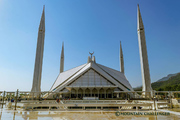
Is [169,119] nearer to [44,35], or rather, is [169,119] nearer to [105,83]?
[105,83]

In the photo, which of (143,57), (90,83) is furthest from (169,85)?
(90,83)

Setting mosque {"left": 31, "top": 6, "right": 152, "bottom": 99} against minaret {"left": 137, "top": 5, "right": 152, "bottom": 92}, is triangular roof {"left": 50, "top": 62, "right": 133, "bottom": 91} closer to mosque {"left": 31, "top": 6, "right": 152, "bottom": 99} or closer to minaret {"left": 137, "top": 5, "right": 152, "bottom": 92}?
mosque {"left": 31, "top": 6, "right": 152, "bottom": 99}

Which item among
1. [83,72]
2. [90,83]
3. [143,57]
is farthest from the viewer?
[143,57]

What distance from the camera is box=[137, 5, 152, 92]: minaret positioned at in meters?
28.5

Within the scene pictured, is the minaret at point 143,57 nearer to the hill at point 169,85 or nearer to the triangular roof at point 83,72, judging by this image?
the triangular roof at point 83,72

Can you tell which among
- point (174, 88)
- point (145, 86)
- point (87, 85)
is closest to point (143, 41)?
point (145, 86)

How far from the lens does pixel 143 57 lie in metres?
30.8

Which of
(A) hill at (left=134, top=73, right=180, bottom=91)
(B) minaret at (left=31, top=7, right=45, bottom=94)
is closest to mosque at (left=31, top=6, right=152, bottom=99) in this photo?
(B) minaret at (left=31, top=7, right=45, bottom=94)

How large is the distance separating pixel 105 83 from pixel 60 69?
25759mm

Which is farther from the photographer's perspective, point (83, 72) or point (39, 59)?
point (39, 59)

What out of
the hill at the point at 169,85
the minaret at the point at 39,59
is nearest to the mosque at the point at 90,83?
the minaret at the point at 39,59

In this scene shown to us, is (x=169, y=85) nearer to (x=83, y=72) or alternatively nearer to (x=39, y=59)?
(x=83, y=72)

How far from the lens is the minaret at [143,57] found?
93.6 ft

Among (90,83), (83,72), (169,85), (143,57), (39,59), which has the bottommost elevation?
(169,85)
